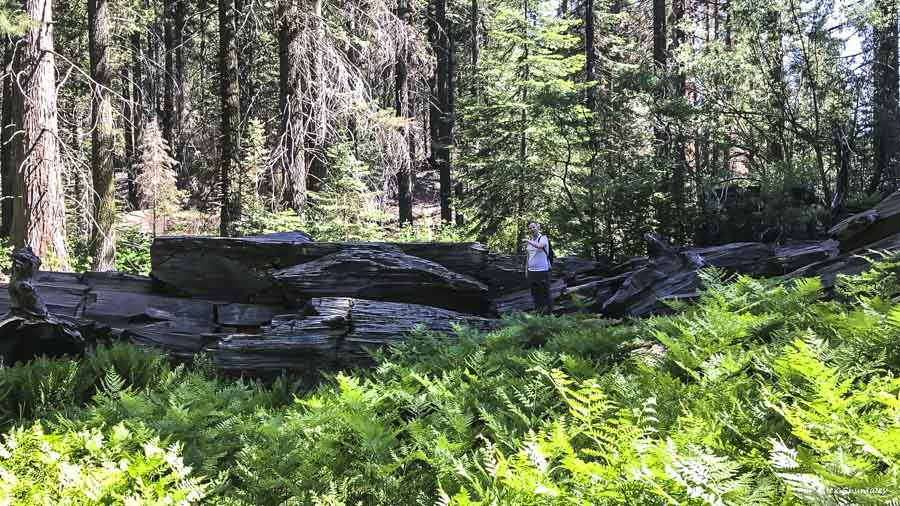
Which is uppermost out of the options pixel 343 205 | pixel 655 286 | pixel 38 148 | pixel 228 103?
pixel 228 103

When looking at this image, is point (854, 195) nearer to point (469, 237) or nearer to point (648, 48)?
point (469, 237)

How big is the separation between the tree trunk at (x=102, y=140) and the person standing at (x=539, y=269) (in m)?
10.6

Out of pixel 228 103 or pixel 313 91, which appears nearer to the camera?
pixel 228 103

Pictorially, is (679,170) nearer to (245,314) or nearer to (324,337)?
(324,337)

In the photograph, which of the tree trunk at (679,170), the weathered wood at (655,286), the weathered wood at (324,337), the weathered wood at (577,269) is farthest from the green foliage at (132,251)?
the tree trunk at (679,170)

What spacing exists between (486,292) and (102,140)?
1159 centimetres

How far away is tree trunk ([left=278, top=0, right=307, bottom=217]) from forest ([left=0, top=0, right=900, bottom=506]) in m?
0.08

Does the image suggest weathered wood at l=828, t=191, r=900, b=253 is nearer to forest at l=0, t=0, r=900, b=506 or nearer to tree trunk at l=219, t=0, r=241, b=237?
forest at l=0, t=0, r=900, b=506

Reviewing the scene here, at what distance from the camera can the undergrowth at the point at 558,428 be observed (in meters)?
2.12

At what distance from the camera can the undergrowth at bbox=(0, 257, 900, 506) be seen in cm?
212

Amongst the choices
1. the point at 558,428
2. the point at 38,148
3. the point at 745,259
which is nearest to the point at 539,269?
the point at 745,259

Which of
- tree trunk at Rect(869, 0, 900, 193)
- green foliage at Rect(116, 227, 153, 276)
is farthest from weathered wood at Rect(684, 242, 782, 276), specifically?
green foliage at Rect(116, 227, 153, 276)

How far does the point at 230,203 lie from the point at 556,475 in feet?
44.9

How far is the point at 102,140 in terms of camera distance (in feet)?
50.0
